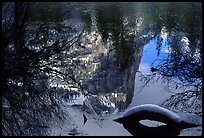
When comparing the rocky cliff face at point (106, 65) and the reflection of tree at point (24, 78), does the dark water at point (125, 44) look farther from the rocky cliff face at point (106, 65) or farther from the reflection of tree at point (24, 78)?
the reflection of tree at point (24, 78)

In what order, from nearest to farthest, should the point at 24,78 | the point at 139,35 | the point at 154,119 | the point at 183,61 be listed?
the point at 154,119 < the point at 24,78 < the point at 183,61 < the point at 139,35

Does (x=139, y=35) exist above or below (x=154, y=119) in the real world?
above

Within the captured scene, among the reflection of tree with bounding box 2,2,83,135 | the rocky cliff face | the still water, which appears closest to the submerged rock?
the still water

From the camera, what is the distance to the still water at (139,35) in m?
4.33

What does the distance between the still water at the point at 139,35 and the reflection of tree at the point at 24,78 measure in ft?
1.10

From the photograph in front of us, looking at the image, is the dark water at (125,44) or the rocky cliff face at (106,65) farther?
the rocky cliff face at (106,65)

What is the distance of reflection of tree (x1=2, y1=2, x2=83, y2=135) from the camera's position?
4.04m

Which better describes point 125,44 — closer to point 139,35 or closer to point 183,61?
point 139,35

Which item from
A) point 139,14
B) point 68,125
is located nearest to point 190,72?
point 68,125

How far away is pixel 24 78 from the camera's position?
456 centimetres

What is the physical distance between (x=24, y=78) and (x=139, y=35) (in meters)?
4.14

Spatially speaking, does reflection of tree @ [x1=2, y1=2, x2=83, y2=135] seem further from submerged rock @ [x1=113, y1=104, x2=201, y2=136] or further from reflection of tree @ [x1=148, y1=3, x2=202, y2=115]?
reflection of tree @ [x1=148, y1=3, x2=202, y2=115]

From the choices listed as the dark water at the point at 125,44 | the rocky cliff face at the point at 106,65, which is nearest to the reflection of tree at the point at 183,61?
the dark water at the point at 125,44

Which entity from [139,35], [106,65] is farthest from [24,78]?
[139,35]
